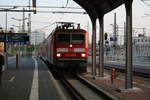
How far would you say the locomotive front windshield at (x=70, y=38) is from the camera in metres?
23.0

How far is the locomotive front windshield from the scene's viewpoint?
2297cm

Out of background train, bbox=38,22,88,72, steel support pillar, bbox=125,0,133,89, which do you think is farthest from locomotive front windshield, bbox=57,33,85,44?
steel support pillar, bbox=125,0,133,89

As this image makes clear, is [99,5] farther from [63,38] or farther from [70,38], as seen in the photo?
[63,38]

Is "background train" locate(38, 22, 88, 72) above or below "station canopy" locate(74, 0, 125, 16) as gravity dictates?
below

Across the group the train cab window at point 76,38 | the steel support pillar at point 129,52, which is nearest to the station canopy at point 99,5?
the steel support pillar at point 129,52

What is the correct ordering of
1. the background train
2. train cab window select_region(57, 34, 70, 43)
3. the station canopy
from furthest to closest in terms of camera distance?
1. train cab window select_region(57, 34, 70, 43)
2. the background train
3. the station canopy

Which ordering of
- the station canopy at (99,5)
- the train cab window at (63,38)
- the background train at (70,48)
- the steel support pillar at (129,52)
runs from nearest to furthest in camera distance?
the steel support pillar at (129,52)
the station canopy at (99,5)
the background train at (70,48)
the train cab window at (63,38)

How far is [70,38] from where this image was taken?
2305 centimetres

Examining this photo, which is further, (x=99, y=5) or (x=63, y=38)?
(x=63, y=38)

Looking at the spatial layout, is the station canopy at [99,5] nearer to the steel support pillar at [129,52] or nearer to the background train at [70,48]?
the steel support pillar at [129,52]

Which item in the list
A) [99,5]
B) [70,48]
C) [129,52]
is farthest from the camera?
[70,48]

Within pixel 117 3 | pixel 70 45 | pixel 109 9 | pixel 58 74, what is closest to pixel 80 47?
pixel 70 45

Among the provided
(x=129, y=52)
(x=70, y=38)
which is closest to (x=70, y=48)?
(x=70, y=38)

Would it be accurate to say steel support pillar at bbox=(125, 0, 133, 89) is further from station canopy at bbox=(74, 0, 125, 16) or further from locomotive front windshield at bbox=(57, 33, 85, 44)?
locomotive front windshield at bbox=(57, 33, 85, 44)
